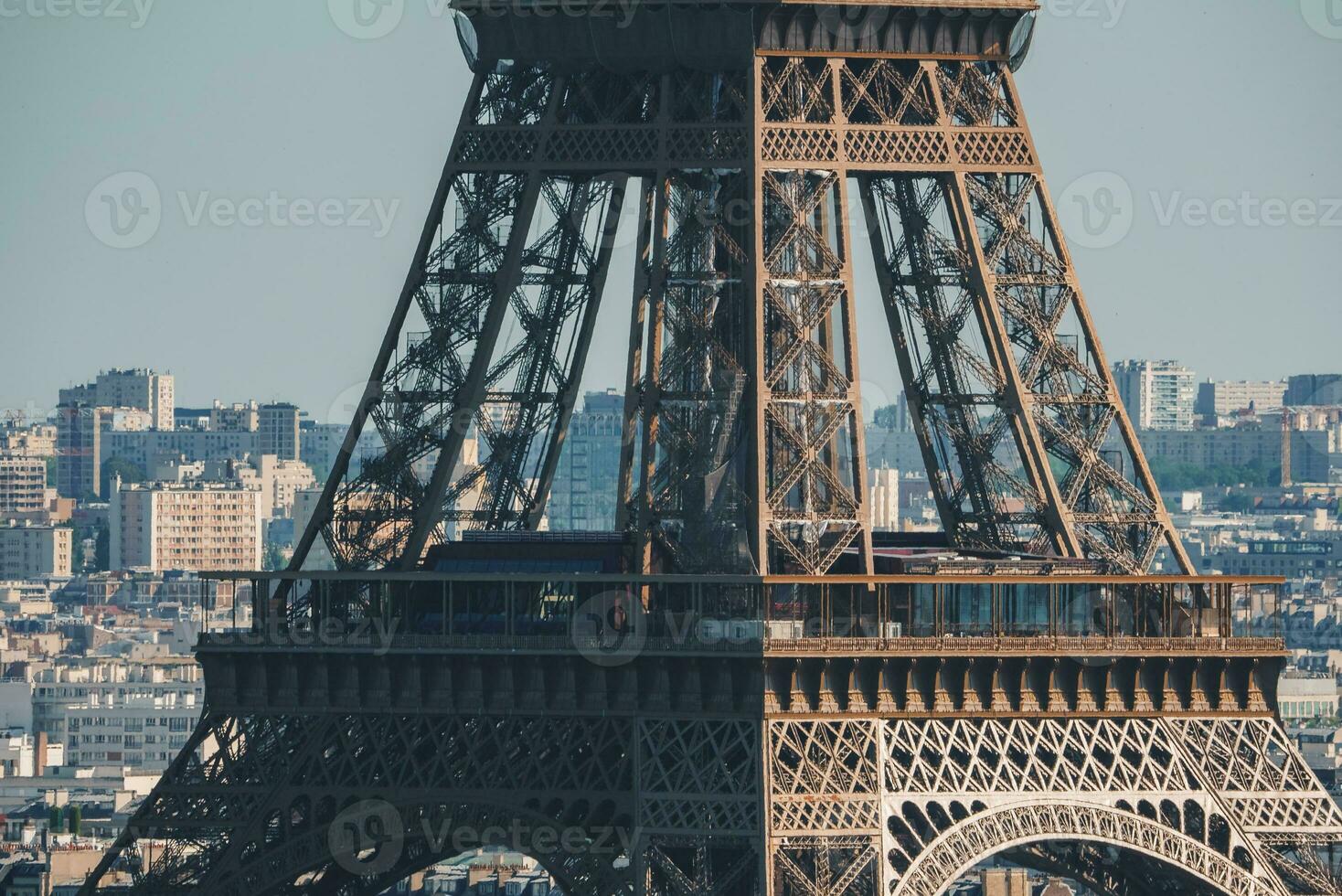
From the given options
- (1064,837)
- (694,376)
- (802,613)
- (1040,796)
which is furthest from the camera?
(694,376)

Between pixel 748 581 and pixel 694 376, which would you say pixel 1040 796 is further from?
pixel 694 376

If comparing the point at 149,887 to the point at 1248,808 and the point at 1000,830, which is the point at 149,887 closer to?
the point at 1000,830

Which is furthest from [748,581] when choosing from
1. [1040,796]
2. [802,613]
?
[1040,796]

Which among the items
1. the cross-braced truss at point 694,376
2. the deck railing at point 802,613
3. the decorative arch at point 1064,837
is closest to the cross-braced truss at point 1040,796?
the decorative arch at point 1064,837

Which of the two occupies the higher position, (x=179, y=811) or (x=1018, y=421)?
(x=1018, y=421)

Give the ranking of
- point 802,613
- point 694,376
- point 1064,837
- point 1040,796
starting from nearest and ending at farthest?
point 1064,837 < point 1040,796 < point 802,613 < point 694,376

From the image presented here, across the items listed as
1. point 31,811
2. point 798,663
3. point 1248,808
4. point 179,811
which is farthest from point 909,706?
point 31,811

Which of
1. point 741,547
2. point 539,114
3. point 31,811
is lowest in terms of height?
point 31,811

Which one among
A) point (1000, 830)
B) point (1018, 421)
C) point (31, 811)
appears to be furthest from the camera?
point (31, 811)
